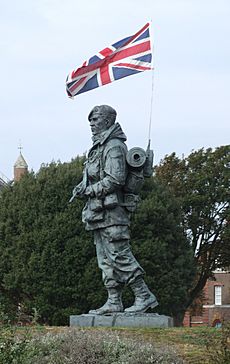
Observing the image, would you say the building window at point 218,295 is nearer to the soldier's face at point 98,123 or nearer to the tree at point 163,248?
the tree at point 163,248

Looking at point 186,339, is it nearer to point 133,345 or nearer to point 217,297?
point 133,345

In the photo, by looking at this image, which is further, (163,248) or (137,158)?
(163,248)

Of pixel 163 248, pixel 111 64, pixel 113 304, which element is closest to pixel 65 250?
pixel 163 248

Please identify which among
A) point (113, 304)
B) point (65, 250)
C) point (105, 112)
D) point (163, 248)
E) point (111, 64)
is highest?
point (163, 248)

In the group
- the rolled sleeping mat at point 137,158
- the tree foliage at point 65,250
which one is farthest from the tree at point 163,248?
the rolled sleeping mat at point 137,158

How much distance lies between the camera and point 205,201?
166 ft

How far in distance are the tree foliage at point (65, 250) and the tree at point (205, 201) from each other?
7.04 m

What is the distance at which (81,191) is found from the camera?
1786 centimetres

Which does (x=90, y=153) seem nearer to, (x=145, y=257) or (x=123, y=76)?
(x=123, y=76)

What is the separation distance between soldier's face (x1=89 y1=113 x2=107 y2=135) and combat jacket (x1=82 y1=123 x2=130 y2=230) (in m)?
0.15

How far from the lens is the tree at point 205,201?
50.5 m

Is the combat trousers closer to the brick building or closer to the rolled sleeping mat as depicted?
the rolled sleeping mat

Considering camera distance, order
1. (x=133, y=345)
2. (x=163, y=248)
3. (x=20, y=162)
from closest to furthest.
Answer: (x=133, y=345), (x=163, y=248), (x=20, y=162)

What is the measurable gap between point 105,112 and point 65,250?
2227 cm
